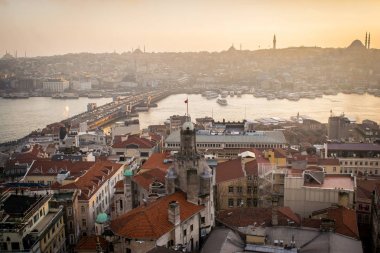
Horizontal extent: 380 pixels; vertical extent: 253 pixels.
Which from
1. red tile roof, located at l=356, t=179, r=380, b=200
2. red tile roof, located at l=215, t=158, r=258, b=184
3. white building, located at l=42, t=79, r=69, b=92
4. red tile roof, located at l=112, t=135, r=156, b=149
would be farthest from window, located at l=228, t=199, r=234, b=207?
white building, located at l=42, t=79, r=69, b=92

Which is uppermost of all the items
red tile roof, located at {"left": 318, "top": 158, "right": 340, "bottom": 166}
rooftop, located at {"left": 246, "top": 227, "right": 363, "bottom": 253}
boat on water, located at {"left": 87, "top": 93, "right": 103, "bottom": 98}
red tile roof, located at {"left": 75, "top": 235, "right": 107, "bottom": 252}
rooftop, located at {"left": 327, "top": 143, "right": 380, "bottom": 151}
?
rooftop, located at {"left": 327, "top": 143, "right": 380, "bottom": 151}

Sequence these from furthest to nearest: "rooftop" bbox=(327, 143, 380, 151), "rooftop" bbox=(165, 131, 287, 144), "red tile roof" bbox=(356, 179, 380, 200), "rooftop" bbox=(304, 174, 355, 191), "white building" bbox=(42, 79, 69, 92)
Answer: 1. "white building" bbox=(42, 79, 69, 92)
2. "rooftop" bbox=(165, 131, 287, 144)
3. "rooftop" bbox=(327, 143, 380, 151)
4. "red tile roof" bbox=(356, 179, 380, 200)
5. "rooftop" bbox=(304, 174, 355, 191)

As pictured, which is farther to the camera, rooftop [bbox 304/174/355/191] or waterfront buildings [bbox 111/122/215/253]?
rooftop [bbox 304/174/355/191]

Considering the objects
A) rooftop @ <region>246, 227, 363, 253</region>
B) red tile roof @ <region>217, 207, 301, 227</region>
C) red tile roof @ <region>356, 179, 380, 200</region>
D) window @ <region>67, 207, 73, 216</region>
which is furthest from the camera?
red tile roof @ <region>356, 179, 380, 200</region>

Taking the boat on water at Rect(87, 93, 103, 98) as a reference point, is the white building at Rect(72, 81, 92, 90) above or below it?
above

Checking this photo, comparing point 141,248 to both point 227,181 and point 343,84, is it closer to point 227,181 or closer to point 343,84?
point 227,181

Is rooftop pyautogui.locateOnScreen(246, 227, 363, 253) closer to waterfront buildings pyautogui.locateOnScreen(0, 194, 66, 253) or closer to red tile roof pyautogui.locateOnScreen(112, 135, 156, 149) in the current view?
waterfront buildings pyautogui.locateOnScreen(0, 194, 66, 253)

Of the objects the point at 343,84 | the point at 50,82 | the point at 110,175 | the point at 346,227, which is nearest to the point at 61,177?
the point at 110,175
